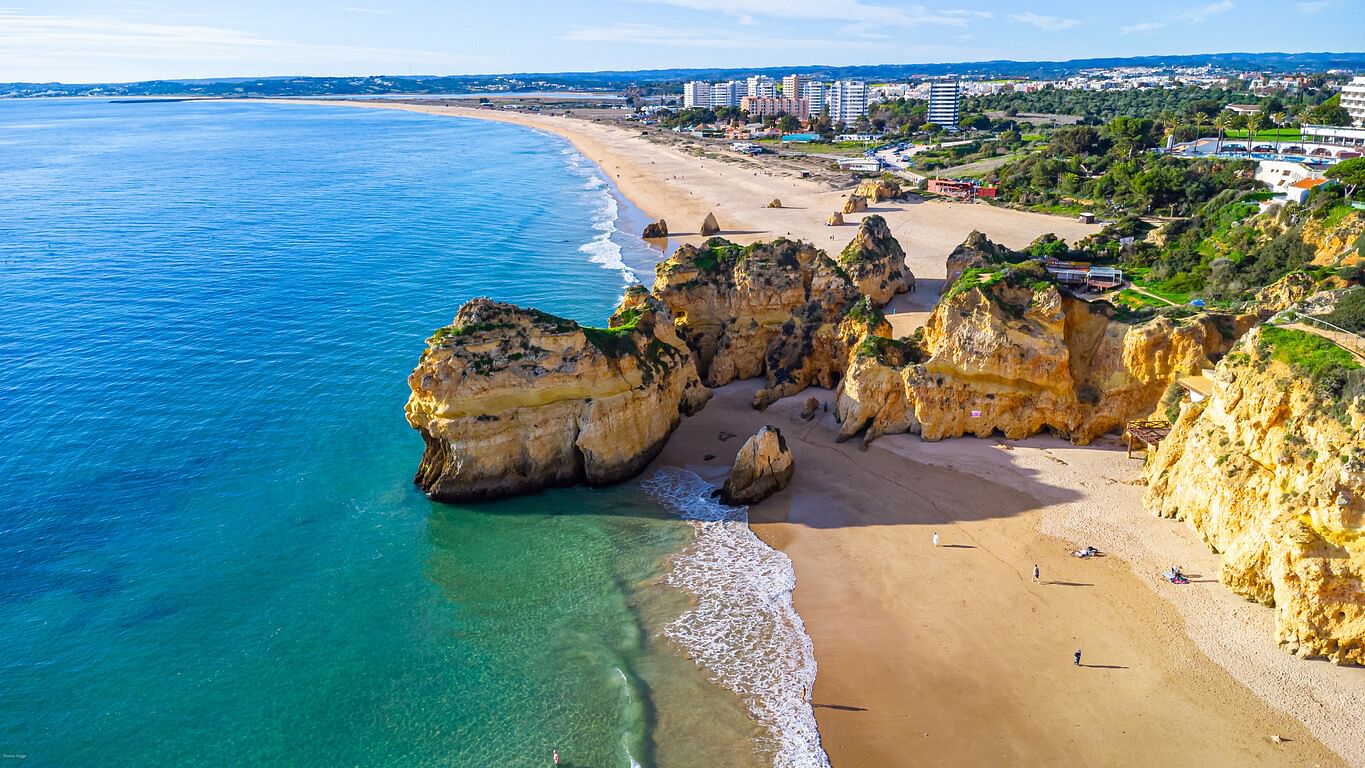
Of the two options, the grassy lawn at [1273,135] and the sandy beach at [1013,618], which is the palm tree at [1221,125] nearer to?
the grassy lawn at [1273,135]

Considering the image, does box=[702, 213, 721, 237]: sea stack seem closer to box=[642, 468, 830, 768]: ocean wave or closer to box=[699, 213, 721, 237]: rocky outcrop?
box=[699, 213, 721, 237]: rocky outcrop

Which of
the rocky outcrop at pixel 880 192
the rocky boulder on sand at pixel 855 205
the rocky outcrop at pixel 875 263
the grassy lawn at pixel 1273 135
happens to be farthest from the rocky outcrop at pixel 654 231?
the grassy lawn at pixel 1273 135

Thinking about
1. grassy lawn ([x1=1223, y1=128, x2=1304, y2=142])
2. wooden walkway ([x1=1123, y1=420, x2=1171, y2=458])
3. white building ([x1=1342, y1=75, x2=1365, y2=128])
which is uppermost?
white building ([x1=1342, y1=75, x2=1365, y2=128])

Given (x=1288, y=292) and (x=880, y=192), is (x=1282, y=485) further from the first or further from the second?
(x=880, y=192)

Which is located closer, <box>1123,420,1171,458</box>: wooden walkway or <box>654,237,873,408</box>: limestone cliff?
<box>1123,420,1171,458</box>: wooden walkway

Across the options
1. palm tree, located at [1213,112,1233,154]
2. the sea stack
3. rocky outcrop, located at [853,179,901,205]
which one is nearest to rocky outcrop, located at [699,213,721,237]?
the sea stack
